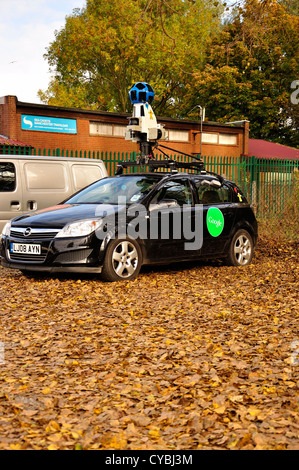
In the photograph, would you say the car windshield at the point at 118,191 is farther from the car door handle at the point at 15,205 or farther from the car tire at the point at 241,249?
the car tire at the point at 241,249

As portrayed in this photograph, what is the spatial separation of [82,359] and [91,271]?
3309 millimetres

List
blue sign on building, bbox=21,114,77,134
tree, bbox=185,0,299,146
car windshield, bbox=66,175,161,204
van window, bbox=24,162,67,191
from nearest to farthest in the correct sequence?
car windshield, bbox=66,175,161,204, van window, bbox=24,162,67,191, blue sign on building, bbox=21,114,77,134, tree, bbox=185,0,299,146

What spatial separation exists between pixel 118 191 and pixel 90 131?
21.9 meters

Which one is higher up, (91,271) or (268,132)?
(268,132)

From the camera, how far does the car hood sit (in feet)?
27.7

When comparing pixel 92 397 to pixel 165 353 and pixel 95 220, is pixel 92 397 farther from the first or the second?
pixel 95 220

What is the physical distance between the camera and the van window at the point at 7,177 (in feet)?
34.8

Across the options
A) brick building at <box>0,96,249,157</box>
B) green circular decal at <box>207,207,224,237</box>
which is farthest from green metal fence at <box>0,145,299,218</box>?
brick building at <box>0,96,249,157</box>

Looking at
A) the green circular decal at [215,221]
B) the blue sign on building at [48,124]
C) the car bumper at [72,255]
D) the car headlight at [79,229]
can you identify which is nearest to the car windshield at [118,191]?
the car headlight at [79,229]

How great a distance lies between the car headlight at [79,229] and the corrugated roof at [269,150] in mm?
33875

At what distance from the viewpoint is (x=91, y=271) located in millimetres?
8203

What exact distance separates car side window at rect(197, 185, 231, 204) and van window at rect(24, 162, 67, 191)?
109 inches
